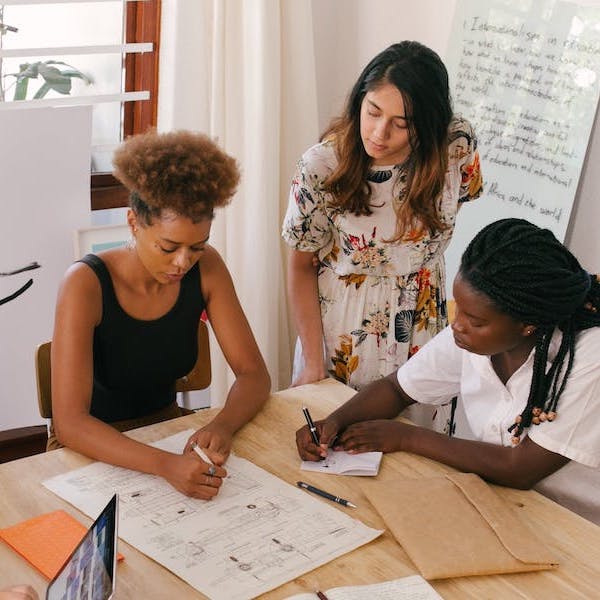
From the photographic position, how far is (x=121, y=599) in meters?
1.40

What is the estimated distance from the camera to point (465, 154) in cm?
231

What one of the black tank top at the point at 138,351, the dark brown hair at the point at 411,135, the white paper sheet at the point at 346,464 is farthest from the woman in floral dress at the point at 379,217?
the white paper sheet at the point at 346,464

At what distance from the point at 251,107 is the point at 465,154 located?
995 millimetres

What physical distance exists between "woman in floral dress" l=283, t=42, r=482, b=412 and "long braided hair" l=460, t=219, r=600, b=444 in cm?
49

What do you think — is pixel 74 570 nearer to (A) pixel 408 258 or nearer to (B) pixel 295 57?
(A) pixel 408 258

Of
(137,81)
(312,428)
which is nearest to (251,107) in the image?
(137,81)

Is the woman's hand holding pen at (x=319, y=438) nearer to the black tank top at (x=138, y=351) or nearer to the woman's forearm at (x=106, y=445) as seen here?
the woman's forearm at (x=106, y=445)

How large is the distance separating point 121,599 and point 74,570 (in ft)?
0.63

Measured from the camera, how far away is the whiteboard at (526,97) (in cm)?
271

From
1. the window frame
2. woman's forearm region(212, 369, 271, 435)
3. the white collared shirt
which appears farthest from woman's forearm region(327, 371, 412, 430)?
the window frame

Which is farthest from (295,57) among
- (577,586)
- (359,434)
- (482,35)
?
(577,586)

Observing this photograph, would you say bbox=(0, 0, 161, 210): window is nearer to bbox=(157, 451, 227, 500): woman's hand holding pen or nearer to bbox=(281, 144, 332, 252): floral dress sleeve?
bbox=(281, 144, 332, 252): floral dress sleeve

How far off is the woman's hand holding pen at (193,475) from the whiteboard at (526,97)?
1.52m

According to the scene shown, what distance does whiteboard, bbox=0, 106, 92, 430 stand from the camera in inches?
106
